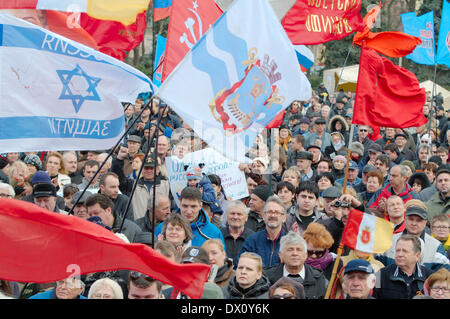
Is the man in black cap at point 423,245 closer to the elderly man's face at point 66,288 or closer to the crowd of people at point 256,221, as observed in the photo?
the crowd of people at point 256,221

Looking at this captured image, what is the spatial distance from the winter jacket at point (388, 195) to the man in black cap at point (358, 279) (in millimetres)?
3342

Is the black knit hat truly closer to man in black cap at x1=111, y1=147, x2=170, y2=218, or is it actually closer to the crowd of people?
the crowd of people

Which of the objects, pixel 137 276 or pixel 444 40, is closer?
pixel 137 276

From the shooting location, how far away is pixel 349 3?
10320 millimetres

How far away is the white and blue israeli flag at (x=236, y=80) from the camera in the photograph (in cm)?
614

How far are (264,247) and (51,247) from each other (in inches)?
122

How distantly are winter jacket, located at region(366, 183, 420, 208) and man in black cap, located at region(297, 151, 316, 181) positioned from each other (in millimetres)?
1738

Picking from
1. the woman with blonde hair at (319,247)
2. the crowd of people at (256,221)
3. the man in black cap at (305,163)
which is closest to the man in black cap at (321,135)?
the crowd of people at (256,221)

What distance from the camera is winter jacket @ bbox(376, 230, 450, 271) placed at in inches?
287

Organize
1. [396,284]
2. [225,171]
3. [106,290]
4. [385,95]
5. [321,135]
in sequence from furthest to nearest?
[321,135] < [225,171] < [385,95] < [396,284] < [106,290]

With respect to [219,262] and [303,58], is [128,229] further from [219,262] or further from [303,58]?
[303,58]

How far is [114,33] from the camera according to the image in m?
9.60

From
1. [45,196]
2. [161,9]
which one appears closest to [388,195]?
[45,196]
